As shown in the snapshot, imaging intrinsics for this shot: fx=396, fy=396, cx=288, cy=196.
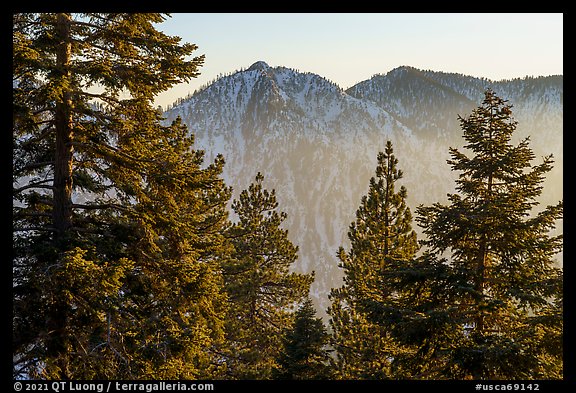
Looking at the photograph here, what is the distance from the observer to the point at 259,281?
20.7m

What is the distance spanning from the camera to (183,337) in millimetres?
7383

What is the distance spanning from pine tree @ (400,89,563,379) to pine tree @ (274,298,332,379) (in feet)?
22.6

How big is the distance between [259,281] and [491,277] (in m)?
13.4

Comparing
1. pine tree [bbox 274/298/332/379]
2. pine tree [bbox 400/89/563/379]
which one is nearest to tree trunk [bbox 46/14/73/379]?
pine tree [bbox 400/89/563/379]

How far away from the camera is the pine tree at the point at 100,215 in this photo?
651cm

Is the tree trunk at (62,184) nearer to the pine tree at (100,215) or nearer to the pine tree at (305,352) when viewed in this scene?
the pine tree at (100,215)

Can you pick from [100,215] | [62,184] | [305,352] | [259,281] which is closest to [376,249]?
[305,352]

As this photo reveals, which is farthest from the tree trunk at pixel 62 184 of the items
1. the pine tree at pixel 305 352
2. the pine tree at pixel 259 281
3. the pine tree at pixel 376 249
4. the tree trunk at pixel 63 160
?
the pine tree at pixel 259 281

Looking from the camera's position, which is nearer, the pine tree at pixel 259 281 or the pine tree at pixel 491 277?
the pine tree at pixel 491 277

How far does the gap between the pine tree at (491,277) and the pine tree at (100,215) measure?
189 inches
